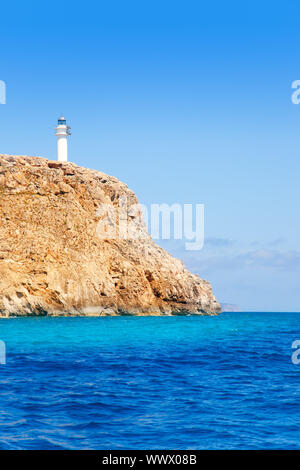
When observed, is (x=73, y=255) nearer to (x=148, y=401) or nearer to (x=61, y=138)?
(x=61, y=138)

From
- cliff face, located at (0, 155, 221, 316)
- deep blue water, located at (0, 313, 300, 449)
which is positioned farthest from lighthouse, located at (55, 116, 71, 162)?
deep blue water, located at (0, 313, 300, 449)

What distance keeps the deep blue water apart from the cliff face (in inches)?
1894

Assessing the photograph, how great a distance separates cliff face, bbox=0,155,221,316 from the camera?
7431cm

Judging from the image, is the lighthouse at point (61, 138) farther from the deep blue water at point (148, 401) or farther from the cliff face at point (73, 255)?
the deep blue water at point (148, 401)

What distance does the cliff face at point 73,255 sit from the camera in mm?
74312

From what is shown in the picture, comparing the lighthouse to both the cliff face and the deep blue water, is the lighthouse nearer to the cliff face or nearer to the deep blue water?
the cliff face

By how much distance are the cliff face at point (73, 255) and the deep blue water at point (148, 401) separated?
48.1 meters

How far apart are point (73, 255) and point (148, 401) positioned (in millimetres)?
65811

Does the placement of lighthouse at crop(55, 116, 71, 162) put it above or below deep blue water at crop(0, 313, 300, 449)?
above

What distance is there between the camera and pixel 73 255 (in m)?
79.8

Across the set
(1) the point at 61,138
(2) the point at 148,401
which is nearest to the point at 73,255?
(1) the point at 61,138

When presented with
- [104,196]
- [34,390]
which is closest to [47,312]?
[104,196]
